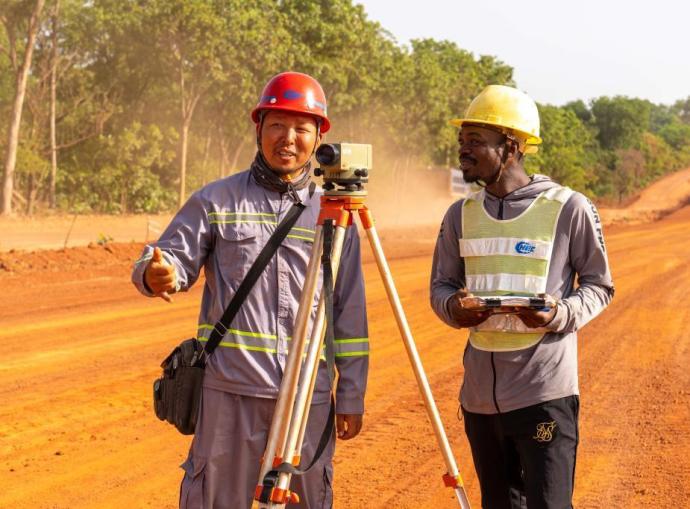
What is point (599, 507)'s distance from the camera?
5617mm

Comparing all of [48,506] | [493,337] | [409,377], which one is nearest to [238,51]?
[409,377]

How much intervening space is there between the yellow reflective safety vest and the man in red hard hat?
44 cm

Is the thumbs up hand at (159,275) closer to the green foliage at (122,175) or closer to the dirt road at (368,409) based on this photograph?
the dirt road at (368,409)

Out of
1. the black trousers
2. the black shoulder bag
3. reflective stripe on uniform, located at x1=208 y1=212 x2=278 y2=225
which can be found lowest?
the black trousers

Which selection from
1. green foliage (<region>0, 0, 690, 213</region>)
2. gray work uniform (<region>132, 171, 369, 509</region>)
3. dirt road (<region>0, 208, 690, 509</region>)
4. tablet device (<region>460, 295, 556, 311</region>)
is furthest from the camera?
green foliage (<region>0, 0, 690, 213</region>)

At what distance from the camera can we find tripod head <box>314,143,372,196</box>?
316 centimetres

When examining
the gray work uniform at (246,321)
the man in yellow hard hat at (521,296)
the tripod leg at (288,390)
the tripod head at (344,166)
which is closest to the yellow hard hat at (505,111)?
the man in yellow hard hat at (521,296)

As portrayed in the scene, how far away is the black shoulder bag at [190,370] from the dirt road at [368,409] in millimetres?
2376

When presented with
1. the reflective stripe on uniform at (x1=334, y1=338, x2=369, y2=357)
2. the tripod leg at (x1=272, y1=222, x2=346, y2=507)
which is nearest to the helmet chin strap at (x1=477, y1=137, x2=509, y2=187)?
the tripod leg at (x1=272, y1=222, x2=346, y2=507)

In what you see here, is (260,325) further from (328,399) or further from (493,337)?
(493,337)

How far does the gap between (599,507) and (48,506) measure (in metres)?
3.22

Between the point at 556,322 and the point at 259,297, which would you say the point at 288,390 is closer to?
the point at 259,297

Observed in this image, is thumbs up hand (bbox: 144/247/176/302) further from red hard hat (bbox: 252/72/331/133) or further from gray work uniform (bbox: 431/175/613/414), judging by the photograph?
gray work uniform (bbox: 431/175/613/414)

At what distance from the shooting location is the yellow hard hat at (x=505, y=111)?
3514 millimetres
